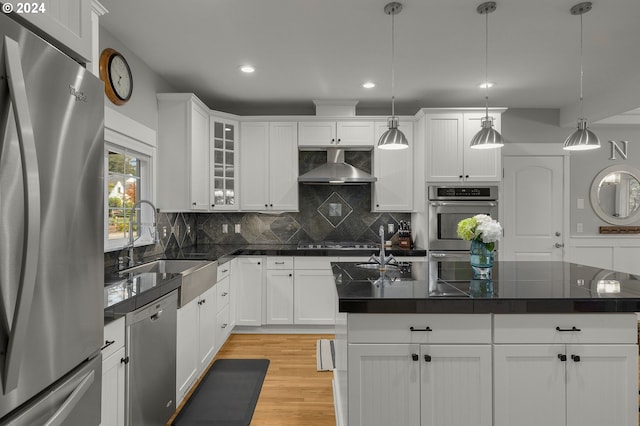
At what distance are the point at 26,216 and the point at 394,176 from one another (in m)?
3.86

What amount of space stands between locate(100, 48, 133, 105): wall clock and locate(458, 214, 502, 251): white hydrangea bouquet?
2685 mm

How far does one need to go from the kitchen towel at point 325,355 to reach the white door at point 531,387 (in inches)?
59.7

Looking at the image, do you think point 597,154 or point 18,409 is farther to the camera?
point 597,154

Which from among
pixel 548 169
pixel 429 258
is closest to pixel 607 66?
pixel 548 169

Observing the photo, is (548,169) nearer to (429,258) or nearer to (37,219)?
(429,258)

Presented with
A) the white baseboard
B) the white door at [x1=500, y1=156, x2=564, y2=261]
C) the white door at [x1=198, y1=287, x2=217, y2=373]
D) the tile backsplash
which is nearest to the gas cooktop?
the tile backsplash

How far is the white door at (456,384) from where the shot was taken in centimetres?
176

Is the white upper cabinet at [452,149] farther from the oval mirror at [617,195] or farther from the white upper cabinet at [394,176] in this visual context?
the oval mirror at [617,195]

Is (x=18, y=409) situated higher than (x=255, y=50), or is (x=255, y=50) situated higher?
(x=255, y=50)

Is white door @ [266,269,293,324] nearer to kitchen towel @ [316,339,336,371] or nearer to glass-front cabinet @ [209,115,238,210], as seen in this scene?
kitchen towel @ [316,339,336,371]

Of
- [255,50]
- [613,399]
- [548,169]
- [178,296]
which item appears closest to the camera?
[613,399]

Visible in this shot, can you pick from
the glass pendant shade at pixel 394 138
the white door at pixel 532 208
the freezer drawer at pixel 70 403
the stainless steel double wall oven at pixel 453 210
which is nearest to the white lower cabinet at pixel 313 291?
the stainless steel double wall oven at pixel 453 210

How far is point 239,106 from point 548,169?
4054mm

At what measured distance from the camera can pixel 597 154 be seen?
4879mm
